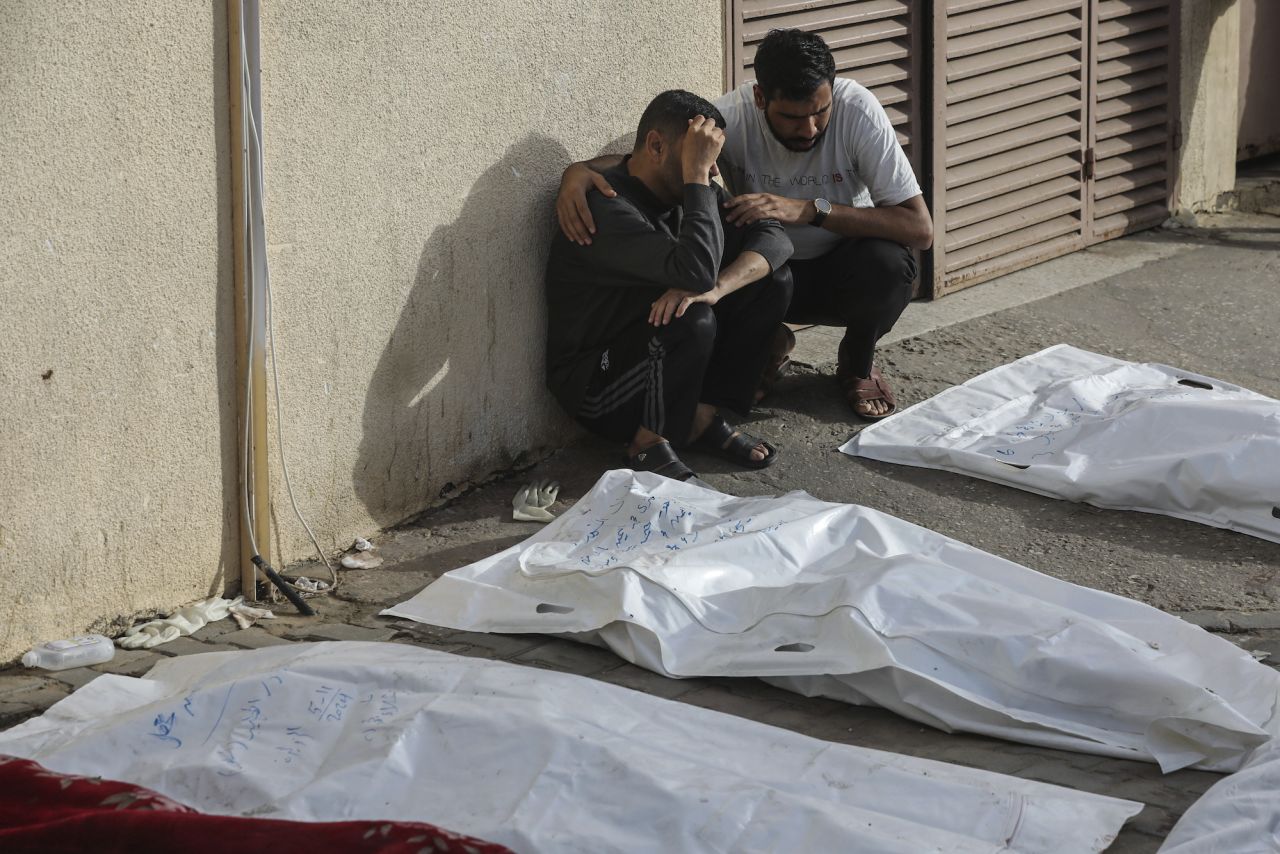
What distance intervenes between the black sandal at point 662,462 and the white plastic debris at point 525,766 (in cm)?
143

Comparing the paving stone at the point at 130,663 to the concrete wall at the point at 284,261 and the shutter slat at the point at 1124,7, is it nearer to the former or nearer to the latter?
the concrete wall at the point at 284,261

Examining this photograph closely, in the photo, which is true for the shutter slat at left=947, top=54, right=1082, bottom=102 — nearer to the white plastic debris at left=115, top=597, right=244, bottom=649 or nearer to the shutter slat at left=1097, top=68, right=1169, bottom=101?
the shutter slat at left=1097, top=68, right=1169, bottom=101

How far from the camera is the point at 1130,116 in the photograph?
695cm

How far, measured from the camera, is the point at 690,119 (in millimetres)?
4387

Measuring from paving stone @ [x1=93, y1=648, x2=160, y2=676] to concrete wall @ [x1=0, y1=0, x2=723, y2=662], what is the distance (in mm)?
126

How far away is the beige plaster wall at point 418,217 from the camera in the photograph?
3.81 metres

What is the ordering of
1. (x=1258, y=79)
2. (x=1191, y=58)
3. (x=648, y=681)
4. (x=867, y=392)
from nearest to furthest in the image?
(x=648, y=681)
(x=867, y=392)
(x=1191, y=58)
(x=1258, y=79)

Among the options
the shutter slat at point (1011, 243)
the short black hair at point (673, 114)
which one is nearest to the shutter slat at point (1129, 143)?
the shutter slat at point (1011, 243)

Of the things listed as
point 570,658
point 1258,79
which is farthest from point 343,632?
point 1258,79

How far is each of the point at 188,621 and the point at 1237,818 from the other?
2.45 m

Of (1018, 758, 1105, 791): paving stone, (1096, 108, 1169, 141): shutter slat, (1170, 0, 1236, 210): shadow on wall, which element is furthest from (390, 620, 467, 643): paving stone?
(1170, 0, 1236, 210): shadow on wall

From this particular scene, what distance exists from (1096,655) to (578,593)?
3.99 ft

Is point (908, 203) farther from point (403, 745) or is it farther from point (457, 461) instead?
point (403, 745)

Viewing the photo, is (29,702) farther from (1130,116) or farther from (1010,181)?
(1130,116)
